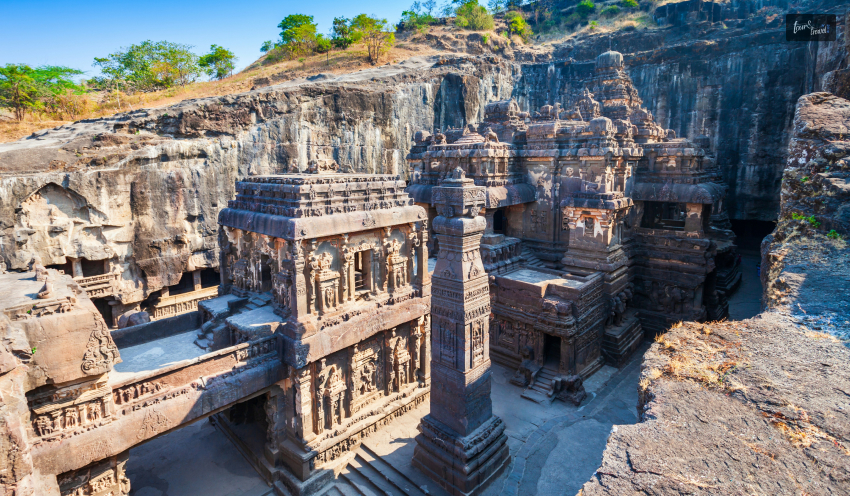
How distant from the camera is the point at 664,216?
72.3 feet

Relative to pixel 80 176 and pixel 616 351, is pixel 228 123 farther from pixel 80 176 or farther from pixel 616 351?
pixel 616 351

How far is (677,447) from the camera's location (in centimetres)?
343

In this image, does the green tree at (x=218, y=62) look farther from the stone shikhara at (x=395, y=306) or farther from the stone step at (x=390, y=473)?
the stone step at (x=390, y=473)

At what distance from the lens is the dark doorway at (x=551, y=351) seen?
48.5 feet

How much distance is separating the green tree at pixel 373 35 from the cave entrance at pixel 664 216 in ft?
77.0

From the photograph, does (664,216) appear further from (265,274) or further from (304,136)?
(265,274)

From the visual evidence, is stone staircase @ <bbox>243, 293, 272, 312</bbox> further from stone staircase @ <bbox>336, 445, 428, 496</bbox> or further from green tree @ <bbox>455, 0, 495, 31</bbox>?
green tree @ <bbox>455, 0, 495, 31</bbox>

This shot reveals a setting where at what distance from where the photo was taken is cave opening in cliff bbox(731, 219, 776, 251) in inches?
1054

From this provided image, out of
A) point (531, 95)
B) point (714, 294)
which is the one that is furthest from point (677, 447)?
point (531, 95)

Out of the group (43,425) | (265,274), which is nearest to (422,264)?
(265,274)

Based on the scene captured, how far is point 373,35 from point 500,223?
2273 cm

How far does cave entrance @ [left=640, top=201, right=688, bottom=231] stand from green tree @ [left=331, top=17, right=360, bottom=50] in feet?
89.0

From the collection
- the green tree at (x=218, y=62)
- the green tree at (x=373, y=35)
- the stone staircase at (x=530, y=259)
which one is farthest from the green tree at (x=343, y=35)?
the stone staircase at (x=530, y=259)

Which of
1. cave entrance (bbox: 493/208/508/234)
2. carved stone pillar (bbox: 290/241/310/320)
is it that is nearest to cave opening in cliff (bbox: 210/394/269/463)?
carved stone pillar (bbox: 290/241/310/320)
